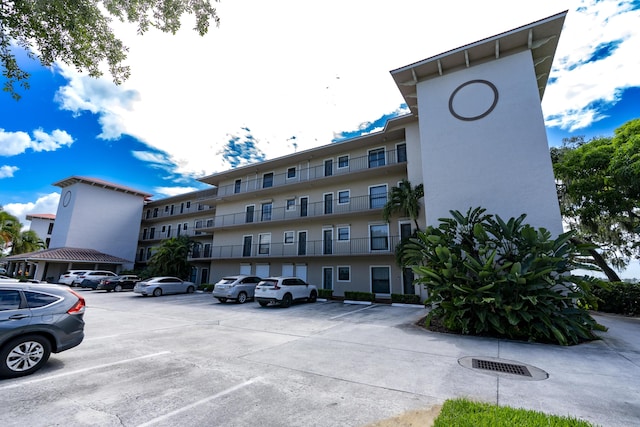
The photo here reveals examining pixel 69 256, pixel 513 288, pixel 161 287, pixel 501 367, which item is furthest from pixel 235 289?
pixel 69 256

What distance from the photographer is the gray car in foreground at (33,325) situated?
451 cm

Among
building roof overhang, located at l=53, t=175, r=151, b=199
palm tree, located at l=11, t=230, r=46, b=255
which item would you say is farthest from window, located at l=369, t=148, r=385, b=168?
palm tree, located at l=11, t=230, r=46, b=255

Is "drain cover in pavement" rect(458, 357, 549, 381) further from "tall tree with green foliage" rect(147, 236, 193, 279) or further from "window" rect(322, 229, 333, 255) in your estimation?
"tall tree with green foliage" rect(147, 236, 193, 279)

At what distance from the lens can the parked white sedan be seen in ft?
61.6

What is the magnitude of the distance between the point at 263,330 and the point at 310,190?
46.3 feet

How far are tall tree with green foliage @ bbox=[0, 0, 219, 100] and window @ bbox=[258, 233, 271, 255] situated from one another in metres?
16.4

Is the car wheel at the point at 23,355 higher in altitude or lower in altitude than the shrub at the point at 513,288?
lower

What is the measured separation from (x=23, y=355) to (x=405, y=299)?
1454 cm

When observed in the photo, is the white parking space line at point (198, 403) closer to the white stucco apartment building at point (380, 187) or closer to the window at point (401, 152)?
the white stucco apartment building at point (380, 187)

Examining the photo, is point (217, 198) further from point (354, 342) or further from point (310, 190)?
point (354, 342)

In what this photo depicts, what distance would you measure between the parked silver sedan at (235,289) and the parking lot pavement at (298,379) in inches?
279

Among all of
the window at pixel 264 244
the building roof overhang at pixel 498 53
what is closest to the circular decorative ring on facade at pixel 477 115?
the building roof overhang at pixel 498 53

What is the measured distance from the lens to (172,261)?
24.1 metres

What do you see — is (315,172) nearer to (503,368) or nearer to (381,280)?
(381,280)
